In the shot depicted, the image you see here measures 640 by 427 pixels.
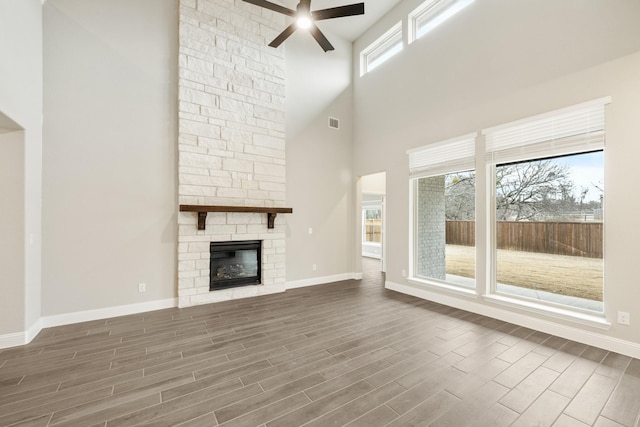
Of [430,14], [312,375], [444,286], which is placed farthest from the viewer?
[430,14]

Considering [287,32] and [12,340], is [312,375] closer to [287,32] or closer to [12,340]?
[12,340]

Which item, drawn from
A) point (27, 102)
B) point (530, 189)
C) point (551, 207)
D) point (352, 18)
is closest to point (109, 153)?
point (27, 102)

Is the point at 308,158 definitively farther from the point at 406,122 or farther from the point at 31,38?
the point at 31,38

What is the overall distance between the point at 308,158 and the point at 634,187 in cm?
459

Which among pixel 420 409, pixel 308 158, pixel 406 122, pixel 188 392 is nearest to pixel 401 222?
pixel 406 122

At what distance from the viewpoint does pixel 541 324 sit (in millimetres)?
3273

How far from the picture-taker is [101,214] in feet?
12.2

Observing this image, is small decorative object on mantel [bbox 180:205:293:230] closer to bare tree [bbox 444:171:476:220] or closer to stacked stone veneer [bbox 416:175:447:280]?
stacked stone veneer [bbox 416:175:447:280]

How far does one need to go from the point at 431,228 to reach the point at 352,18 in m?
4.57

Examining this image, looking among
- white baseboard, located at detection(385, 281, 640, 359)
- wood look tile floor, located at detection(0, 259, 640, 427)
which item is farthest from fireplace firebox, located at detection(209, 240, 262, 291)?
white baseboard, located at detection(385, 281, 640, 359)

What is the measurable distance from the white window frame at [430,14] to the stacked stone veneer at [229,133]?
8.13ft

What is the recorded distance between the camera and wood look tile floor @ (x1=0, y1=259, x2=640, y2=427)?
188cm

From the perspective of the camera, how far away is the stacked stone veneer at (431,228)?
4746 millimetres

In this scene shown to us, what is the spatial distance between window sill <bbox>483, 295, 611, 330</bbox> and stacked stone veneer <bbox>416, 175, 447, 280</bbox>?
1.06m
